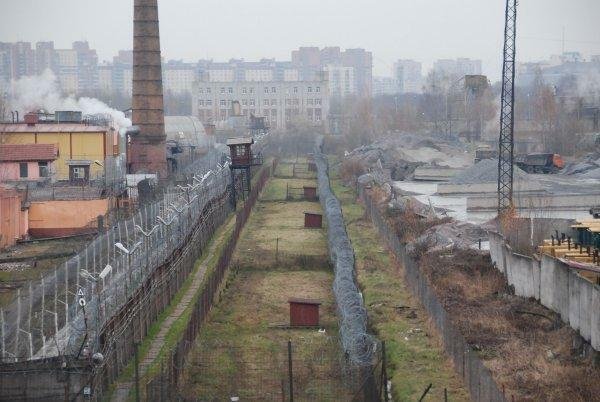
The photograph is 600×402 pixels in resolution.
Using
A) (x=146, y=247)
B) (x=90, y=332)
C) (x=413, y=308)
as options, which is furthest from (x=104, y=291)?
(x=413, y=308)

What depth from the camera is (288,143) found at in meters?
79.5

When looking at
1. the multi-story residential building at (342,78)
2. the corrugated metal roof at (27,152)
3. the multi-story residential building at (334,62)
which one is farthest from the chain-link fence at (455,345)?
the multi-story residential building at (334,62)

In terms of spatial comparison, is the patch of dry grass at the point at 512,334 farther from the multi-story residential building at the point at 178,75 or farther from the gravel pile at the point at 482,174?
the multi-story residential building at the point at 178,75

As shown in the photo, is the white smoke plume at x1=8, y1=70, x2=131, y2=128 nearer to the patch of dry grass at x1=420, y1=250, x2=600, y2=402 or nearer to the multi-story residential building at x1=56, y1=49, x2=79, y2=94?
the patch of dry grass at x1=420, y1=250, x2=600, y2=402

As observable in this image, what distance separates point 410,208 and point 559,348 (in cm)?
1695

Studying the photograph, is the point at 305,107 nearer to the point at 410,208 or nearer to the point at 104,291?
the point at 410,208

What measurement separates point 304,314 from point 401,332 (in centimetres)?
243

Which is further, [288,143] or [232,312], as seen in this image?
[288,143]

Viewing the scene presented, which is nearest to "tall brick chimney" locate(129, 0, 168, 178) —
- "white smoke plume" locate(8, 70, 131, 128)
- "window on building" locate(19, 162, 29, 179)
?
"window on building" locate(19, 162, 29, 179)

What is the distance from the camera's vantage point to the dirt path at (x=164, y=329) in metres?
14.7

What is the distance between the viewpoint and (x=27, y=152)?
37.0 meters

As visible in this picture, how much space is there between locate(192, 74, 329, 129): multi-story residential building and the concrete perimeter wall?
7922 centimetres

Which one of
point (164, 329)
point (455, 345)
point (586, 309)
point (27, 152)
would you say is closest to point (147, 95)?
point (27, 152)

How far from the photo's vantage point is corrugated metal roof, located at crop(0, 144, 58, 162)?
36.6 meters
